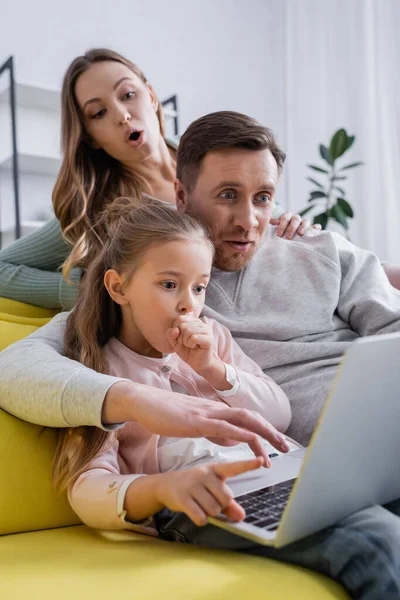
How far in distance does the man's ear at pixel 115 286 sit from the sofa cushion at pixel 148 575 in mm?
377

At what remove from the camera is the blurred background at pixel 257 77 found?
3396 millimetres

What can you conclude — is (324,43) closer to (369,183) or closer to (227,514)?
(369,183)

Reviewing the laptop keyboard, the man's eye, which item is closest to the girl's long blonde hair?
the man's eye

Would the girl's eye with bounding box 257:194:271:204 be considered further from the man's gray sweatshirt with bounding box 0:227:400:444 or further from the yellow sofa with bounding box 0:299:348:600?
the yellow sofa with bounding box 0:299:348:600

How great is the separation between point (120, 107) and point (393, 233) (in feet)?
7.44

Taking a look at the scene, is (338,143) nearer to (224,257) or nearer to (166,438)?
(224,257)

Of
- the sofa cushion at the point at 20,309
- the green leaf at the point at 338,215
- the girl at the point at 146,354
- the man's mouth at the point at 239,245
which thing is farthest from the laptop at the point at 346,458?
the green leaf at the point at 338,215

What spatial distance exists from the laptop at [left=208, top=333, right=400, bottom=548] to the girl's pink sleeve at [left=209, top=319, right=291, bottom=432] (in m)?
0.27

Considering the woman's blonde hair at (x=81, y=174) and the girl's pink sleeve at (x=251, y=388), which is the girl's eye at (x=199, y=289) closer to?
the girl's pink sleeve at (x=251, y=388)

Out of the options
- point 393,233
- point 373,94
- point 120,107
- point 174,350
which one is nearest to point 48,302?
point 120,107

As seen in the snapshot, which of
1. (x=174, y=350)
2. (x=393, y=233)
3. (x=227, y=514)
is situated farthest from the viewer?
(x=393, y=233)

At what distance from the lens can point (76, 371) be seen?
2.98 feet

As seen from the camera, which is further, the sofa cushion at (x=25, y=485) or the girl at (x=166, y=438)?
the sofa cushion at (x=25, y=485)

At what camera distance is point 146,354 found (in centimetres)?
108
